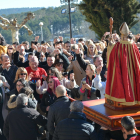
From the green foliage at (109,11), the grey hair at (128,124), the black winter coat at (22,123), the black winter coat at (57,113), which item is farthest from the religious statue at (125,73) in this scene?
the green foliage at (109,11)

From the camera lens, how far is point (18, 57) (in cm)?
801

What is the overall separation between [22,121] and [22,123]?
0.04 metres

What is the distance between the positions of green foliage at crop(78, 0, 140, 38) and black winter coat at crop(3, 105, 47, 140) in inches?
770

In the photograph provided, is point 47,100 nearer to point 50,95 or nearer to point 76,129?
point 50,95

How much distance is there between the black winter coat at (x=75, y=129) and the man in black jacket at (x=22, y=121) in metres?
0.92

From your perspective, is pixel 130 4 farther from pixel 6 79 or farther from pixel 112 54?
pixel 112 54

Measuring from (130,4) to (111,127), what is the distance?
849 inches

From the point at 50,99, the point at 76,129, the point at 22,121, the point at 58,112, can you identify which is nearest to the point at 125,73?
the point at 76,129

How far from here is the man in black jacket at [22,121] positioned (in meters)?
4.74

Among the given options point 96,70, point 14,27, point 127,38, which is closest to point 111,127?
point 127,38

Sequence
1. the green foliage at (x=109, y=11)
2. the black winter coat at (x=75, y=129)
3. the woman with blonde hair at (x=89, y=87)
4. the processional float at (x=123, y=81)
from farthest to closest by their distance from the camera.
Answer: the green foliage at (x=109, y=11)
the woman with blonde hair at (x=89, y=87)
the processional float at (x=123, y=81)
the black winter coat at (x=75, y=129)

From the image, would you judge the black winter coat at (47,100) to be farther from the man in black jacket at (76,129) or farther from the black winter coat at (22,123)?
the man in black jacket at (76,129)

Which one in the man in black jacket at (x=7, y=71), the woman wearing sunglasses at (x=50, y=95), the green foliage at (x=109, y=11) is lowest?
the woman wearing sunglasses at (x=50, y=95)

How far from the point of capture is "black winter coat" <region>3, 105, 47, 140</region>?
4738 mm
